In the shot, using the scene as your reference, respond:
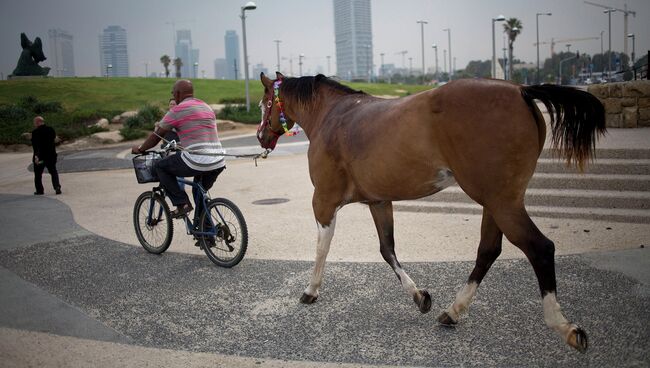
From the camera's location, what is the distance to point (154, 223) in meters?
7.36

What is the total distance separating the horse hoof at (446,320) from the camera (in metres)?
4.55

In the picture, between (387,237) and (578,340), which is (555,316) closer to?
(578,340)

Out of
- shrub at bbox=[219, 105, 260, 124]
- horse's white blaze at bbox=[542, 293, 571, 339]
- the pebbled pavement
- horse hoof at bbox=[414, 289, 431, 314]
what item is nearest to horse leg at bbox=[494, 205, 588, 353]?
horse's white blaze at bbox=[542, 293, 571, 339]

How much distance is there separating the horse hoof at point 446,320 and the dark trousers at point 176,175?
3.25 meters

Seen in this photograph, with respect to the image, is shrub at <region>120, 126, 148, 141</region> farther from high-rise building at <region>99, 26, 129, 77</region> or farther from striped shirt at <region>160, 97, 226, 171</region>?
high-rise building at <region>99, 26, 129, 77</region>

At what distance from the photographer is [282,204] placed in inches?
420

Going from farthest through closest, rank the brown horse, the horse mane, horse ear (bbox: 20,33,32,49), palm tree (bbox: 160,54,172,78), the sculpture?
1. palm tree (bbox: 160,54,172,78)
2. the sculpture
3. horse ear (bbox: 20,33,32,49)
4. the horse mane
5. the brown horse

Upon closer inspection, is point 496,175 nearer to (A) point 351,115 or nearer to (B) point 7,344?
(A) point 351,115

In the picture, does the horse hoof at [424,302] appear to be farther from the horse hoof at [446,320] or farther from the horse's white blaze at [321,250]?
the horse's white blaze at [321,250]

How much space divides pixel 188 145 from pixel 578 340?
15.2ft

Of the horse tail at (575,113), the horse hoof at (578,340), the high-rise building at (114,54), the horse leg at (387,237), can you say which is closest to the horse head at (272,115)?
the horse leg at (387,237)

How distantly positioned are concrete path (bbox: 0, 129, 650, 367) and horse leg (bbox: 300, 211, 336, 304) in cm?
14

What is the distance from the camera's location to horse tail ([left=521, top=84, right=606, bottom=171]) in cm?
403

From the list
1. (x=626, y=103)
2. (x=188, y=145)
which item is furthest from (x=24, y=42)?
(x=188, y=145)
